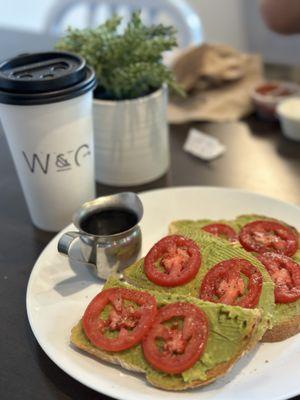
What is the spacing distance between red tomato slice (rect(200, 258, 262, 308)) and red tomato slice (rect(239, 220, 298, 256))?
109 millimetres

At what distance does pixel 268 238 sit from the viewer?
1.11 metres

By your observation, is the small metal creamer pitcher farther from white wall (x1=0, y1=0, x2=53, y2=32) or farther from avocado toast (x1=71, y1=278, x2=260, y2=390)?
white wall (x1=0, y1=0, x2=53, y2=32)

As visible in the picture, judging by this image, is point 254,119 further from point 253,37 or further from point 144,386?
point 253,37

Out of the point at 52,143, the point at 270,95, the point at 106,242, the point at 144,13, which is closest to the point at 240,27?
the point at 144,13

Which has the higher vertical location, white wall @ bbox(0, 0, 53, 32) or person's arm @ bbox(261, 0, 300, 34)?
person's arm @ bbox(261, 0, 300, 34)

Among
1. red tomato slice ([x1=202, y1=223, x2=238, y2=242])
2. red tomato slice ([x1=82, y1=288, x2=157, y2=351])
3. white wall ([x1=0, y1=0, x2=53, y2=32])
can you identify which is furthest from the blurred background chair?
white wall ([x1=0, y1=0, x2=53, y2=32])

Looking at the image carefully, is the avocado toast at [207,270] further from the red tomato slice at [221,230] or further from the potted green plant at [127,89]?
the potted green plant at [127,89]

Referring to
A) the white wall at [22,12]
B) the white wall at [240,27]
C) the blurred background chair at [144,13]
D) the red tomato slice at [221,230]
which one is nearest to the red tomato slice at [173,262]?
the red tomato slice at [221,230]

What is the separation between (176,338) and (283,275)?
27cm

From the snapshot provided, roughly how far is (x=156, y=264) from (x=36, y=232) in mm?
409

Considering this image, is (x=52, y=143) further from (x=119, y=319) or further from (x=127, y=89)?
(x=119, y=319)

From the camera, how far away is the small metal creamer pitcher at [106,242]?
1066mm

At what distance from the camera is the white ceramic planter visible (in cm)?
135

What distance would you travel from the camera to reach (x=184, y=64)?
1.85m
